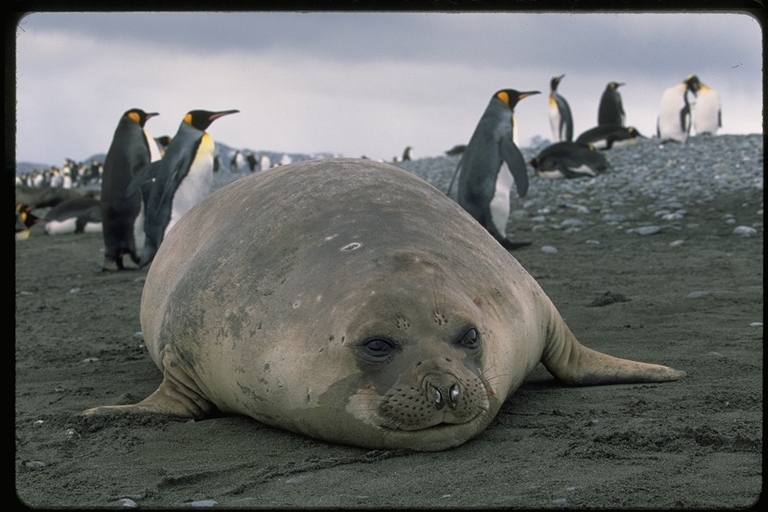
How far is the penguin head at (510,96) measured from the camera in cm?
1312

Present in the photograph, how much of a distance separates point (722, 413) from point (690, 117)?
23905 mm

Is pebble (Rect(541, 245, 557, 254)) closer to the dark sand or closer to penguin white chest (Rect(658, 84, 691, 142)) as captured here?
the dark sand

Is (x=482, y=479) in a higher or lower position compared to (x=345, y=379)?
lower

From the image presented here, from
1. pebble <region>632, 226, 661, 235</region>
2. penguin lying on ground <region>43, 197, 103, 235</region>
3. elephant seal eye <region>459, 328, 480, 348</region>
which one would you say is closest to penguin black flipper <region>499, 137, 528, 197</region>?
pebble <region>632, 226, 661, 235</region>

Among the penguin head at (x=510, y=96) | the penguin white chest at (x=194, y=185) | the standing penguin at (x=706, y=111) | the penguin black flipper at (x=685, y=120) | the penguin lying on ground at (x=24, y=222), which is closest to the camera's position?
the penguin white chest at (x=194, y=185)

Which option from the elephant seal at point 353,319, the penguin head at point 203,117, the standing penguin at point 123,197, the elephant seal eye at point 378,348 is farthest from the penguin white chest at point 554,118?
the elephant seal eye at point 378,348

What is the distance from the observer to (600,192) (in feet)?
46.3

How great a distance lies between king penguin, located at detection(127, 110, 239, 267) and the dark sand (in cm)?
504

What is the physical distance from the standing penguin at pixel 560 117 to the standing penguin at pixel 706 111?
3.76m

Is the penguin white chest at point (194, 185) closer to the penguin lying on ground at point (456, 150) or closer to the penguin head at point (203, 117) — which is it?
the penguin head at point (203, 117)

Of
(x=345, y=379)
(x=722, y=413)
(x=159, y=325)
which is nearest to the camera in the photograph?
(x=345, y=379)

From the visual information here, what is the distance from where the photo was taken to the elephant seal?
3.06 meters

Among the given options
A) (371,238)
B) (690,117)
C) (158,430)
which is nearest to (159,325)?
(158,430)

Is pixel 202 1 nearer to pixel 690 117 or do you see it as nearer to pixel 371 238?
pixel 371 238
